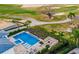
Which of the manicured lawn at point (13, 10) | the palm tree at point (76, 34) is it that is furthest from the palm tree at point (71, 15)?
the manicured lawn at point (13, 10)

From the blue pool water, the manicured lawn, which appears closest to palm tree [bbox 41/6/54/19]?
the manicured lawn

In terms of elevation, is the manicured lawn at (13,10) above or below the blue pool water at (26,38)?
above

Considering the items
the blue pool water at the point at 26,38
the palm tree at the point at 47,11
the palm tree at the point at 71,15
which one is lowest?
the blue pool water at the point at 26,38

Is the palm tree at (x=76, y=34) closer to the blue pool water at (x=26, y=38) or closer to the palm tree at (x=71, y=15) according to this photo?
the palm tree at (x=71, y=15)

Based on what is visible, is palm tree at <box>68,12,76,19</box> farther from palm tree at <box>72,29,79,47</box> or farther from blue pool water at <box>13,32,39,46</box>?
blue pool water at <box>13,32,39,46</box>

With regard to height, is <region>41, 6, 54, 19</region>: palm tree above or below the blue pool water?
above

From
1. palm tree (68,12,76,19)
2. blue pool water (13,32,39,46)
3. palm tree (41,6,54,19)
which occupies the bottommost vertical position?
blue pool water (13,32,39,46)

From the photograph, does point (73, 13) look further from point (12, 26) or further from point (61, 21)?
point (12, 26)

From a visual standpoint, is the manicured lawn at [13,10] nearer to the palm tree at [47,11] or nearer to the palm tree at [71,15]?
the palm tree at [47,11]

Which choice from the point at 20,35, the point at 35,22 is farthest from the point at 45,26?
the point at 20,35
